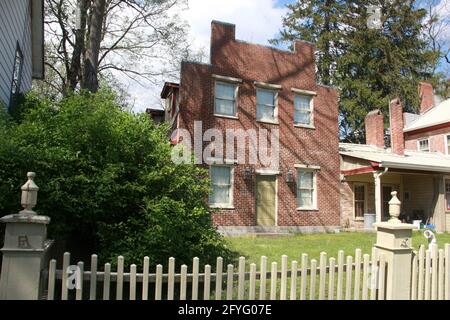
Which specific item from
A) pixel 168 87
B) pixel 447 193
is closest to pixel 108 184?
pixel 168 87

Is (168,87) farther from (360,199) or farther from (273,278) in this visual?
(273,278)

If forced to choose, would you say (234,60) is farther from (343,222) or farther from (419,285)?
(419,285)

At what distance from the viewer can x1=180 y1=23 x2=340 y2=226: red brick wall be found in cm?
1620

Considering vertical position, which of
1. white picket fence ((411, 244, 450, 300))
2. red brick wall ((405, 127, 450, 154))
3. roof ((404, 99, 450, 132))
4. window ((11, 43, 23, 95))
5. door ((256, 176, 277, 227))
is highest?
roof ((404, 99, 450, 132))

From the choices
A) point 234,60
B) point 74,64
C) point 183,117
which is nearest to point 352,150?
point 234,60

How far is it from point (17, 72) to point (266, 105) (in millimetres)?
9444

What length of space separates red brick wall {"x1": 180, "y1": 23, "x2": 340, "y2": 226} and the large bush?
8688mm

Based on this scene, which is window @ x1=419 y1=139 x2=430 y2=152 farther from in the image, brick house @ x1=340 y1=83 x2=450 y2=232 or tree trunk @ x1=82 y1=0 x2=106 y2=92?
tree trunk @ x1=82 y1=0 x2=106 y2=92

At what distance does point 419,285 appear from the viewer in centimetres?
514

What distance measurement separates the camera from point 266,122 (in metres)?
17.4

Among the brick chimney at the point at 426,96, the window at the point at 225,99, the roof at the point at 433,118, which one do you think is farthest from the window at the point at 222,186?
the brick chimney at the point at 426,96

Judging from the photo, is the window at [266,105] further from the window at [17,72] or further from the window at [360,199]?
the window at [17,72]

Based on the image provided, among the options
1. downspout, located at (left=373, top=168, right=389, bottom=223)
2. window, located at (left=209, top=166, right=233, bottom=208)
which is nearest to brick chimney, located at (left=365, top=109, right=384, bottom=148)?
downspout, located at (left=373, top=168, right=389, bottom=223)
